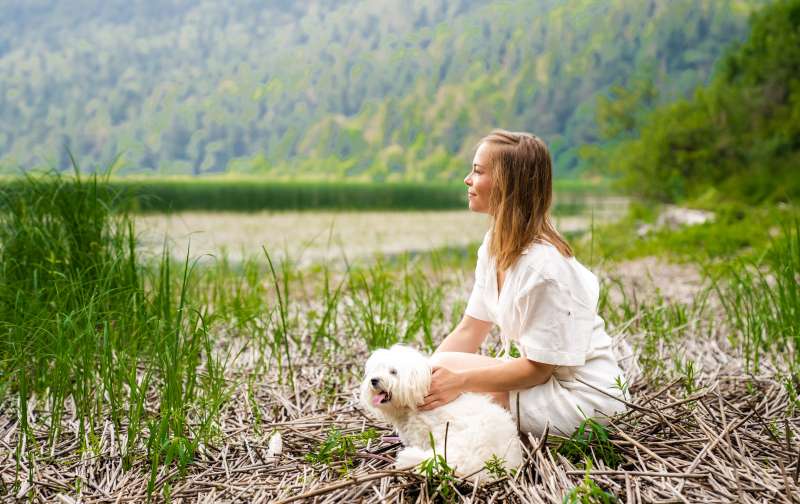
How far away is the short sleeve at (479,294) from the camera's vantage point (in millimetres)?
2471

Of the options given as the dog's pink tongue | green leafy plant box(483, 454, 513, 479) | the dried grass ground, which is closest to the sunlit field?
the dried grass ground

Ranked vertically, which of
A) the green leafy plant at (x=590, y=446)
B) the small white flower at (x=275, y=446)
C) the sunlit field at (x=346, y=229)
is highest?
the green leafy plant at (x=590, y=446)

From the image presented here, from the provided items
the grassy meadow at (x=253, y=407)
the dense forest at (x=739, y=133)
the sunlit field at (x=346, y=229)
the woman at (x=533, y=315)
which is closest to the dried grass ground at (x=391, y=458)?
the grassy meadow at (x=253, y=407)

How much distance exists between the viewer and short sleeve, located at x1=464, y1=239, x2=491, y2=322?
8.11 feet

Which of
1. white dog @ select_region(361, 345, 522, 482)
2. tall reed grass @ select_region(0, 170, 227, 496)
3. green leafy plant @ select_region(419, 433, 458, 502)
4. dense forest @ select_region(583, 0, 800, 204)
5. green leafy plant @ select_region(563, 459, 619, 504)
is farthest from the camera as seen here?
dense forest @ select_region(583, 0, 800, 204)

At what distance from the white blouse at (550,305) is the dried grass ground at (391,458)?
11.5 inches

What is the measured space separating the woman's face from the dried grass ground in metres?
0.84

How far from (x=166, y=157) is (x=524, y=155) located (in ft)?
336

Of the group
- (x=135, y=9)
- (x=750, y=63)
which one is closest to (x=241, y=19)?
(x=135, y=9)

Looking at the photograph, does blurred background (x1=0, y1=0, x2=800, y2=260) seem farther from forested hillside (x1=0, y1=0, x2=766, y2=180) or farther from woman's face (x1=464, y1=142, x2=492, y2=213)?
woman's face (x1=464, y1=142, x2=492, y2=213)

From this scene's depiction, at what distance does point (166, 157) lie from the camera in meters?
97.1

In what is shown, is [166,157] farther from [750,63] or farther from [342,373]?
[342,373]

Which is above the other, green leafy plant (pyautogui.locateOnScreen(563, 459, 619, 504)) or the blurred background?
the blurred background

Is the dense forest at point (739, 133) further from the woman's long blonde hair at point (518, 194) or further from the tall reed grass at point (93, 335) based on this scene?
the tall reed grass at point (93, 335)
